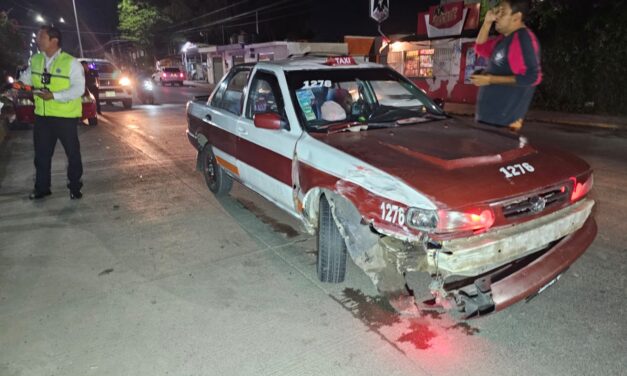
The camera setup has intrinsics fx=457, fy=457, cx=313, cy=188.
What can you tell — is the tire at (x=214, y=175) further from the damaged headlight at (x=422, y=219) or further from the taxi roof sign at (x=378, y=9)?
the taxi roof sign at (x=378, y=9)

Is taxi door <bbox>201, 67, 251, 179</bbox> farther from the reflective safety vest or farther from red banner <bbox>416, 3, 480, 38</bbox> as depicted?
red banner <bbox>416, 3, 480, 38</bbox>

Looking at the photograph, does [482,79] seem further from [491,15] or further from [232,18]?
[232,18]

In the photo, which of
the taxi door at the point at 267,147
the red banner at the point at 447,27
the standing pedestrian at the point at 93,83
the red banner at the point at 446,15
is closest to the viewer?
the taxi door at the point at 267,147

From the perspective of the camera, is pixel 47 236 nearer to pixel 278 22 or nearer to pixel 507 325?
pixel 507 325

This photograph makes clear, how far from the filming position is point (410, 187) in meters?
2.66

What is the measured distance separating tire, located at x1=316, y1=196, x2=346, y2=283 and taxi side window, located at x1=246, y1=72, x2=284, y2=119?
3.92ft

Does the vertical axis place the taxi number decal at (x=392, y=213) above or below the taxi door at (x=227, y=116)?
below

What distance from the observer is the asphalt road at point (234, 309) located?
2.66 metres

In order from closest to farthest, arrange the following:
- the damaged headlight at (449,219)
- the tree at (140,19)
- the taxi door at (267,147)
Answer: the damaged headlight at (449,219)
the taxi door at (267,147)
the tree at (140,19)

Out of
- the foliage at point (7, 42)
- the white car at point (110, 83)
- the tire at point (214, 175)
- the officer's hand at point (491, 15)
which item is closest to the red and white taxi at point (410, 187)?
the officer's hand at point (491, 15)

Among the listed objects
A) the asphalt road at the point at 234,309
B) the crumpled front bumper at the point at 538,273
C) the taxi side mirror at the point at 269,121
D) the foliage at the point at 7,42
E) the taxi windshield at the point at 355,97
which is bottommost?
the asphalt road at the point at 234,309

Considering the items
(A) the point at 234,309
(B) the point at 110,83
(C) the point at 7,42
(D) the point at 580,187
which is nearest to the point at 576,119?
(D) the point at 580,187

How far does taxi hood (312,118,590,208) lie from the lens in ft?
8.72

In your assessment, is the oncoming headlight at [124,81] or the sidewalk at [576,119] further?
the oncoming headlight at [124,81]
